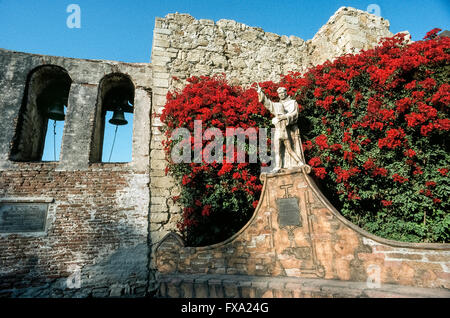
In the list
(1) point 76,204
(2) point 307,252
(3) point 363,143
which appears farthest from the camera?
(1) point 76,204

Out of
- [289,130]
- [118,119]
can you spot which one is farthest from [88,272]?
[289,130]

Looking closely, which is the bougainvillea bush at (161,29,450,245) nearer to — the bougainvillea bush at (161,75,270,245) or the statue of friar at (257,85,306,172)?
the bougainvillea bush at (161,75,270,245)

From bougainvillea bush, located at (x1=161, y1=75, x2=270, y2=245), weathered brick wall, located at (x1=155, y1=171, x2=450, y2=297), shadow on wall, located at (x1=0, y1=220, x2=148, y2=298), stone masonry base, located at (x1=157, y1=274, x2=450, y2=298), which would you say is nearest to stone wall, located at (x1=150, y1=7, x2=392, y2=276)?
bougainvillea bush, located at (x1=161, y1=75, x2=270, y2=245)

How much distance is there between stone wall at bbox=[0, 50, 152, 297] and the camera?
203 inches

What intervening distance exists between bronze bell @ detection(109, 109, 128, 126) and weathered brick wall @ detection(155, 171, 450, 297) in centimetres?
350

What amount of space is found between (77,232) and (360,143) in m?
5.99

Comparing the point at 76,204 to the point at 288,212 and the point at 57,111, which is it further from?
the point at 288,212

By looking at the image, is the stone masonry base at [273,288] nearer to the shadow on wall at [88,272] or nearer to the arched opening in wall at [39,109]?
the shadow on wall at [88,272]

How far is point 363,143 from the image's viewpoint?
496 centimetres

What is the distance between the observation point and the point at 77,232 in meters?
5.48

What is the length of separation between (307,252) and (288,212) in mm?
652

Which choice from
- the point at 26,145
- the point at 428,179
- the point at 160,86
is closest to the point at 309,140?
the point at 428,179

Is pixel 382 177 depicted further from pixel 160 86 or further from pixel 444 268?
pixel 160 86
